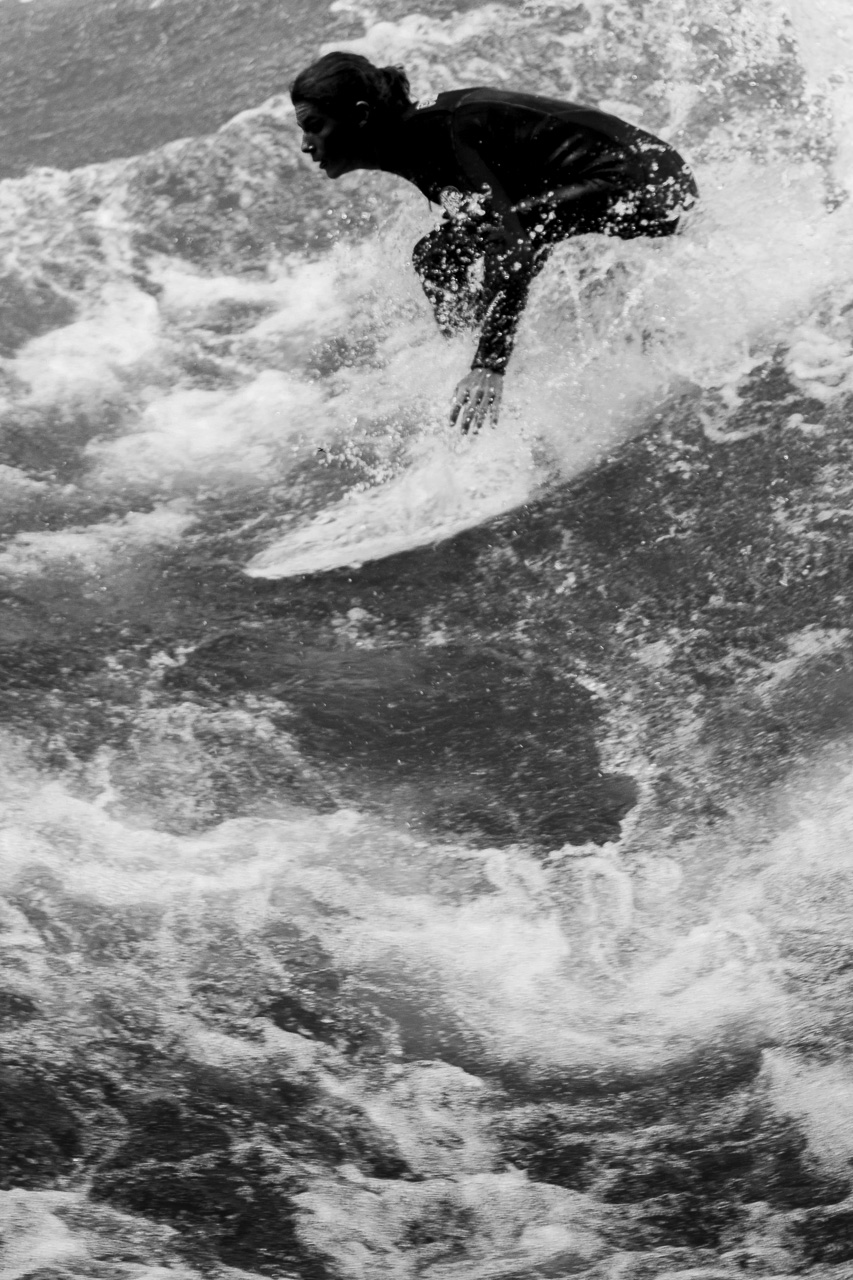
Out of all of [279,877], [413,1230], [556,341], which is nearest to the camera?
[556,341]

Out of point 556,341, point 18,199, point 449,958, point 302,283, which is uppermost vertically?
point 18,199

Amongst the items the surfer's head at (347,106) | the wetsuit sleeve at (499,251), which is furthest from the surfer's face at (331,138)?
the wetsuit sleeve at (499,251)

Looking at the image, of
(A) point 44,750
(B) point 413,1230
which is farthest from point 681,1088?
(A) point 44,750

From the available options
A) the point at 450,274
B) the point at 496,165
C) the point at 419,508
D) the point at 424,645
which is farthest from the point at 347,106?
the point at 424,645

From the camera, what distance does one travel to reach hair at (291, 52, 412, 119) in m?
2.21

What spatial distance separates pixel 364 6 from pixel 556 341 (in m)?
1.01

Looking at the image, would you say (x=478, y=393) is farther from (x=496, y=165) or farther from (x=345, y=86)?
(x=345, y=86)

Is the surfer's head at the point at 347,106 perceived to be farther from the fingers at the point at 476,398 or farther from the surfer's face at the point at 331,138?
the fingers at the point at 476,398

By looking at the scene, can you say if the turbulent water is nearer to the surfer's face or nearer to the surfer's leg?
the surfer's leg

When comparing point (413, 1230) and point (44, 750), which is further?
point (413, 1230)

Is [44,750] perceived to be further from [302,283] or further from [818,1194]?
[818,1194]

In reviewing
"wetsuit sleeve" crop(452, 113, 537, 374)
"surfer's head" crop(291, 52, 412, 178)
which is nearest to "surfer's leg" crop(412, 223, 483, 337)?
"wetsuit sleeve" crop(452, 113, 537, 374)

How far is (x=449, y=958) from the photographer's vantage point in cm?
302

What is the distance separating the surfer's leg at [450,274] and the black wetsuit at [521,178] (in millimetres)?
17
